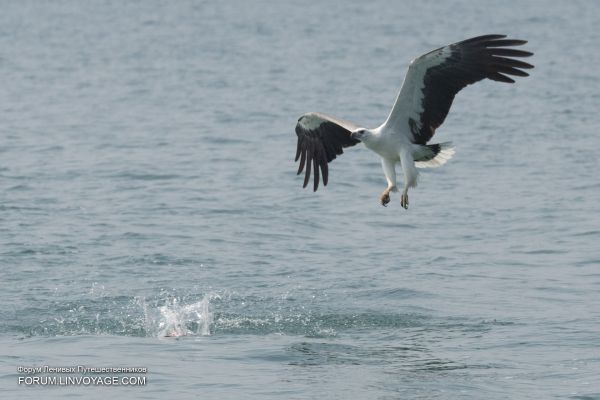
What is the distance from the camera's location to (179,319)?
47.5 ft

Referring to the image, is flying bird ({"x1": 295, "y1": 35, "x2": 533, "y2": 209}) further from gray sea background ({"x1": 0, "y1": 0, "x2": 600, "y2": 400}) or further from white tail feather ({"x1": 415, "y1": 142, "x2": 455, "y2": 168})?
gray sea background ({"x1": 0, "y1": 0, "x2": 600, "y2": 400})

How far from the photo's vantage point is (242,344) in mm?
13719

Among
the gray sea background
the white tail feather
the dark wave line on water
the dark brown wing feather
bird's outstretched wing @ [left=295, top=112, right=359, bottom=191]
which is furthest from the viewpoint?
bird's outstretched wing @ [left=295, top=112, right=359, bottom=191]

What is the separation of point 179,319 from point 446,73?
4.01 meters

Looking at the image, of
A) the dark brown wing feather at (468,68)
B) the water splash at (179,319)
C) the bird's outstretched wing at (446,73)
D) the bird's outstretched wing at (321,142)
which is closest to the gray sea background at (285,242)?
the water splash at (179,319)

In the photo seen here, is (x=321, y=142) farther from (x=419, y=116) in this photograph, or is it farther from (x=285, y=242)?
(x=285, y=242)

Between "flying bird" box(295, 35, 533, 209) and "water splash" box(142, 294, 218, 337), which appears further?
"water splash" box(142, 294, 218, 337)

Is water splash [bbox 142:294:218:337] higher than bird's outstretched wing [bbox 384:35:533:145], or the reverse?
bird's outstretched wing [bbox 384:35:533:145]

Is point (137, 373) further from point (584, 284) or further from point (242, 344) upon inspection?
point (584, 284)

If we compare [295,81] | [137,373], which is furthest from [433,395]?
[295,81]

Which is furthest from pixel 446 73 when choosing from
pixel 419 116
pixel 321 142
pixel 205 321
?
pixel 205 321

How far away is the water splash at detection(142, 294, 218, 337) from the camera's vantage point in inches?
562

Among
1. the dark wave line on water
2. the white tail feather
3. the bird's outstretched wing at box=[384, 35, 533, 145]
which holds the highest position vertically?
the bird's outstretched wing at box=[384, 35, 533, 145]

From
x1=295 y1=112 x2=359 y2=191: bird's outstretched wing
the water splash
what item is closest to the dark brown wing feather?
x1=295 y1=112 x2=359 y2=191: bird's outstretched wing
